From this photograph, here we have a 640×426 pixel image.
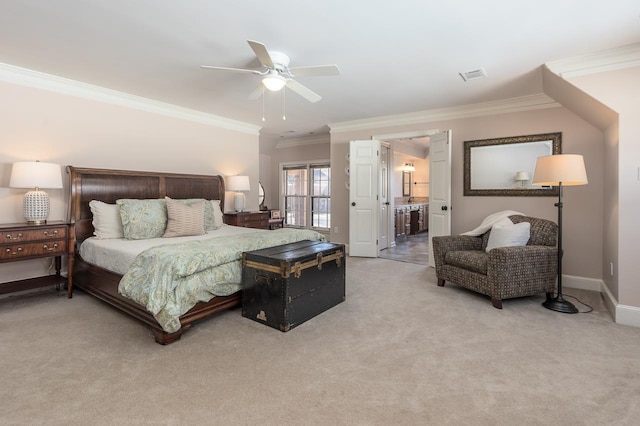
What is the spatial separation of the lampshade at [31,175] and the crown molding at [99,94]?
0.96m

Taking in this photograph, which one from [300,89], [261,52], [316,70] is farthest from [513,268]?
[261,52]

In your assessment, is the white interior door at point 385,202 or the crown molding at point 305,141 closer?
the white interior door at point 385,202

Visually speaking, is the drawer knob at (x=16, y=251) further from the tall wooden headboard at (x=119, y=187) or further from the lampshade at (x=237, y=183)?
the lampshade at (x=237, y=183)

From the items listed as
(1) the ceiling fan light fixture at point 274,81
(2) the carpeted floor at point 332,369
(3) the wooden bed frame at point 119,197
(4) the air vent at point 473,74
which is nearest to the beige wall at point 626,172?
(2) the carpeted floor at point 332,369

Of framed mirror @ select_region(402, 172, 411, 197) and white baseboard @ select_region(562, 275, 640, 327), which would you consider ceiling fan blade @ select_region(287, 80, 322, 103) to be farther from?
framed mirror @ select_region(402, 172, 411, 197)

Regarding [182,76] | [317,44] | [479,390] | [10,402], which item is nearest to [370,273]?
[479,390]

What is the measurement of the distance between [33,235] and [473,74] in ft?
16.1

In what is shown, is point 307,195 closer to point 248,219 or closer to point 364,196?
point 364,196

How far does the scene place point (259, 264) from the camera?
2836mm

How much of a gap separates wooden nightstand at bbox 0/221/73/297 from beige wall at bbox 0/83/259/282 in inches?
14.6

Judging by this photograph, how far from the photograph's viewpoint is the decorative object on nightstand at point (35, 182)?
3.28 metres

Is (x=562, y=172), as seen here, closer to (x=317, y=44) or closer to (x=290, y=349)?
(x=317, y=44)

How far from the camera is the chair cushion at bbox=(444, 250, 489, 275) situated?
3.44 metres

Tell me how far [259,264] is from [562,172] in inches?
116
